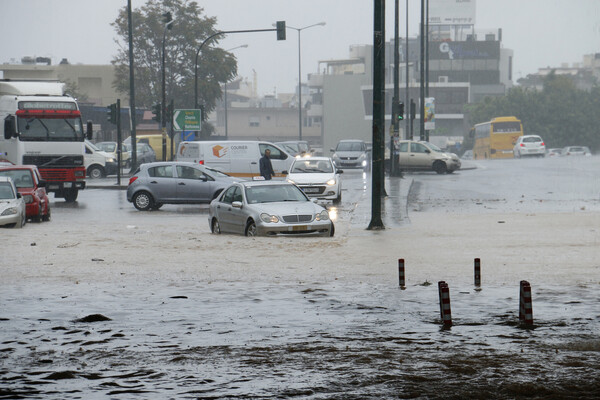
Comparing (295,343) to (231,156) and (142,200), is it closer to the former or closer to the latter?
(142,200)

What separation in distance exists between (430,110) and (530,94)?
157ft

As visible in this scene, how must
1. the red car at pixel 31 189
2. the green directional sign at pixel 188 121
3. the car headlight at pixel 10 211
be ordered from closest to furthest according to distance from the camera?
the car headlight at pixel 10 211 → the red car at pixel 31 189 → the green directional sign at pixel 188 121

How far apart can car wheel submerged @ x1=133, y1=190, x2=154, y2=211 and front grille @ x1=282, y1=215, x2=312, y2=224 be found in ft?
37.1

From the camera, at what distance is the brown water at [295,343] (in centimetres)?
743

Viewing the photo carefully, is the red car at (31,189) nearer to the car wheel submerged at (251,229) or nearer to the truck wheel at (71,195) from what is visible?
the truck wheel at (71,195)

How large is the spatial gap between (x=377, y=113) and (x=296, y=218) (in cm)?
334

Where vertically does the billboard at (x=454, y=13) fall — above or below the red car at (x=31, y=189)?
above

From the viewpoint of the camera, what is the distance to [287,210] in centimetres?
2011

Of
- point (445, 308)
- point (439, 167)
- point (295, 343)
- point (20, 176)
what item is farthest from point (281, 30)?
point (295, 343)

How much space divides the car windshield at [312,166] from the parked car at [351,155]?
18.2 m

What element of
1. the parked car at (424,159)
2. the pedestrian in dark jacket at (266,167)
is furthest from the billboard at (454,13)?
the pedestrian in dark jacket at (266,167)

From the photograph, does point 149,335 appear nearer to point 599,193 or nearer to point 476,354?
point 476,354

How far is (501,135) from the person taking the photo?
7194 cm

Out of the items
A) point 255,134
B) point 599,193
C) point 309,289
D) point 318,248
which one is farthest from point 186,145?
point 255,134
